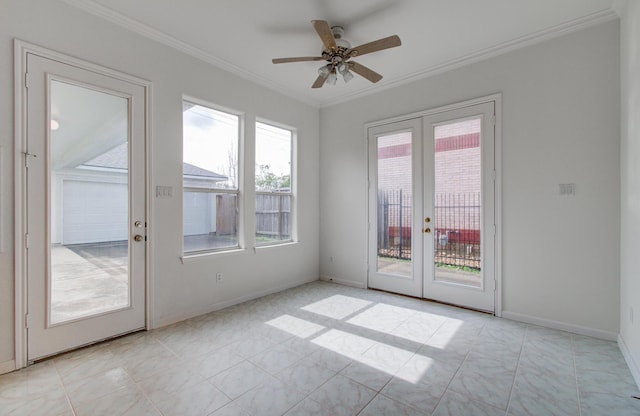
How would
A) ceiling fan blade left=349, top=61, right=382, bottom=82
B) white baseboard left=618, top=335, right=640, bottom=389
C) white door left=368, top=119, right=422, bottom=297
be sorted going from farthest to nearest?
white door left=368, top=119, right=422, bottom=297
ceiling fan blade left=349, top=61, right=382, bottom=82
white baseboard left=618, top=335, right=640, bottom=389

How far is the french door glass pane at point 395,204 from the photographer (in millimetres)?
4148

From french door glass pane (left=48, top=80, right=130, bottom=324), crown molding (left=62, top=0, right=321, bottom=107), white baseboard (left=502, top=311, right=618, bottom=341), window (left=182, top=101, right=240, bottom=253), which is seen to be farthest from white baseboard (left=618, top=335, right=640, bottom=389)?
crown molding (left=62, top=0, right=321, bottom=107)

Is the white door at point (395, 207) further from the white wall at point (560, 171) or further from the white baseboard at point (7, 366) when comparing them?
the white baseboard at point (7, 366)

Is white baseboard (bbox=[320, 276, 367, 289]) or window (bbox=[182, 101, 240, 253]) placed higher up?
window (bbox=[182, 101, 240, 253])

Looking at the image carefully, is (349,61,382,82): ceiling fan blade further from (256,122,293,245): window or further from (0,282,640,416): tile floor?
(0,282,640,416): tile floor

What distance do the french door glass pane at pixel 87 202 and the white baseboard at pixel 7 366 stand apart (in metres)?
0.33

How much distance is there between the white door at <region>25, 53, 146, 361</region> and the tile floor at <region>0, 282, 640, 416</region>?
0.31 m

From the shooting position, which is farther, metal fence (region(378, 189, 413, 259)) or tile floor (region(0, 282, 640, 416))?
metal fence (region(378, 189, 413, 259))

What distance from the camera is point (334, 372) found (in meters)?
2.29

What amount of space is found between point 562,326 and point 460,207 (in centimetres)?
155

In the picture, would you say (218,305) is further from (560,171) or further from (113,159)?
(560,171)

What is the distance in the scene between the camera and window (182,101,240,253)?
3463 mm

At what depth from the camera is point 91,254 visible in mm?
2711

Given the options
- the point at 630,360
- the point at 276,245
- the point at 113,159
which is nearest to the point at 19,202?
the point at 113,159
